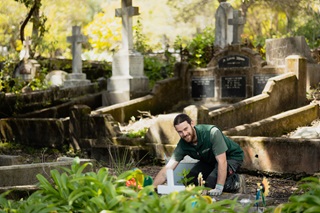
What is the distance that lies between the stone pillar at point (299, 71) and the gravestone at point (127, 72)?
183 inches

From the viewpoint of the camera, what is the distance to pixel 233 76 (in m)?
17.8

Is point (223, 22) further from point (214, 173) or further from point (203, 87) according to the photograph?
point (214, 173)

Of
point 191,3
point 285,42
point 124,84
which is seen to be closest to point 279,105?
point 285,42

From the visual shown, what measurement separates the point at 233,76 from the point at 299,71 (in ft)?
7.37

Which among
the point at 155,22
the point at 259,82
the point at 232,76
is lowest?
the point at 259,82

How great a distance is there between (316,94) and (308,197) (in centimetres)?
1186

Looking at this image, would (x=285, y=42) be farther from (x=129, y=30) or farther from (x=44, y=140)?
(x=44, y=140)

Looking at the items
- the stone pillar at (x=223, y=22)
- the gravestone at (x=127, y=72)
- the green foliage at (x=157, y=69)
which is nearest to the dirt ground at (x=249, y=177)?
the gravestone at (x=127, y=72)

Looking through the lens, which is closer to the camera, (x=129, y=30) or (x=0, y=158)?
(x=0, y=158)

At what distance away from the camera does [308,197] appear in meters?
4.91

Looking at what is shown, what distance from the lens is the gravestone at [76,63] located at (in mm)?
21469

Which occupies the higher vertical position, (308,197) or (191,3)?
(191,3)

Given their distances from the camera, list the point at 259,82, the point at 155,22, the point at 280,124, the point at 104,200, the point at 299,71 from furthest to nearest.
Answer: the point at 155,22
the point at 259,82
the point at 299,71
the point at 280,124
the point at 104,200

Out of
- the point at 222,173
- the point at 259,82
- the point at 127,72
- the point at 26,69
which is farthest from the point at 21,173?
the point at 26,69
